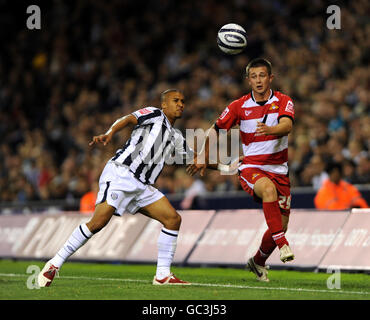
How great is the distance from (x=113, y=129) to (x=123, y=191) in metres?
0.88

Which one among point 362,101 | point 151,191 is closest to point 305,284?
point 151,191

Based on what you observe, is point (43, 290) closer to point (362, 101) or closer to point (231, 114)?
point (231, 114)

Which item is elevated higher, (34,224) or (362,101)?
(362,101)

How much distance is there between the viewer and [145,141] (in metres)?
9.51

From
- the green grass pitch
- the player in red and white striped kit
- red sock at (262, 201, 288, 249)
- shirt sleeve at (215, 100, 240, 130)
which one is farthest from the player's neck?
the green grass pitch

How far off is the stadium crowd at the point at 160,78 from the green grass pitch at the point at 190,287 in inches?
142

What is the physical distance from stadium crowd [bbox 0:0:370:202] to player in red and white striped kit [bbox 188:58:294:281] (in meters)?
4.70

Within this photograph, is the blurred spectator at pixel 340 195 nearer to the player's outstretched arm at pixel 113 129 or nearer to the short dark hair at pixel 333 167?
the short dark hair at pixel 333 167

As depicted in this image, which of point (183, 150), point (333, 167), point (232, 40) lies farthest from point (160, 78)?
point (183, 150)

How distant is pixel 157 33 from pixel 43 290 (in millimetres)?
15915

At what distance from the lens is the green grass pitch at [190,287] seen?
8.12 m

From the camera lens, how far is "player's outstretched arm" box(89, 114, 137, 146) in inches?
338

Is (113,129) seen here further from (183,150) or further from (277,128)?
(277,128)

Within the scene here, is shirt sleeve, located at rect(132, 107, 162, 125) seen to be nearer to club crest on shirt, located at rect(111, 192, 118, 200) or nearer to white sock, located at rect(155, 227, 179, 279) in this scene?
club crest on shirt, located at rect(111, 192, 118, 200)
